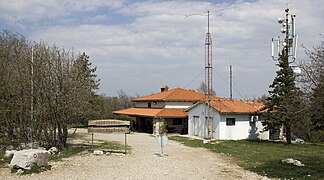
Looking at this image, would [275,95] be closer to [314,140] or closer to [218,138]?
[218,138]

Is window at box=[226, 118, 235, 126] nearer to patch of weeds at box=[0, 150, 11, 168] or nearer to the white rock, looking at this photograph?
patch of weeds at box=[0, 150, 11, 168]

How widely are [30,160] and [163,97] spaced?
27.7m

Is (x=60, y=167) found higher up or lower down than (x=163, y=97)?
lower down

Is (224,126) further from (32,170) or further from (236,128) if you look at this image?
(32,170)

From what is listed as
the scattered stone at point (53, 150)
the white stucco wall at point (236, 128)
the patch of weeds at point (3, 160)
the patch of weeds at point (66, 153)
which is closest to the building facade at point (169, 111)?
the white stucco wall at point (236, 128)

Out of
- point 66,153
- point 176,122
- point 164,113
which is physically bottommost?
point 66,153

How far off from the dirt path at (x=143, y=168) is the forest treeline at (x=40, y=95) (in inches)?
146

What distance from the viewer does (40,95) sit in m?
21.8

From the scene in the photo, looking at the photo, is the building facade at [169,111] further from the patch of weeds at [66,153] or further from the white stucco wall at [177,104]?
the patch of weeds at [66,153]

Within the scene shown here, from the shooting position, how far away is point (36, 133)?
2244 centimetres

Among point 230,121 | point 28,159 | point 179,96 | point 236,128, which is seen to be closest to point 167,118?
point 179,96

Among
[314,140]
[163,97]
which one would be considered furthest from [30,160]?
[314,140]

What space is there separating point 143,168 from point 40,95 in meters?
9.53

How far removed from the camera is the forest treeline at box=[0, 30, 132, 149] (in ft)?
70.6
